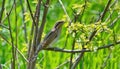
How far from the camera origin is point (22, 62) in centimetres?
360

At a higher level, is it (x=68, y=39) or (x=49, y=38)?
(x=49, y=38)

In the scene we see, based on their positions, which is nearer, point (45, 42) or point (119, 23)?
point (45, 42)

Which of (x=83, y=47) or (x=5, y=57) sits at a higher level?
(x=83, y=47)

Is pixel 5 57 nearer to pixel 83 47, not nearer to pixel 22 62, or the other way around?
pixel 22 62

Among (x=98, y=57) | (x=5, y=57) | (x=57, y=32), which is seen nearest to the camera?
(x=57, y=32)

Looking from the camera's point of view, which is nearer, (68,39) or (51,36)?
(51,36)

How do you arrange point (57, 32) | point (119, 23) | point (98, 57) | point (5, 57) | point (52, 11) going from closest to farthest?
point (57, 32) < point (98, 57) < point (5, 57) < point (119, 23) < point (52, 11)

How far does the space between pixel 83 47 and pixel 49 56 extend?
1147mm

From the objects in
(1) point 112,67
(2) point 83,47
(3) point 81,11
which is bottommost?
(1) point 112,67

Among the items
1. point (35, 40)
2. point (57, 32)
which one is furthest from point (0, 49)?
point (35, 40)

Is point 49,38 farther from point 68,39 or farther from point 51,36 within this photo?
point 68,39

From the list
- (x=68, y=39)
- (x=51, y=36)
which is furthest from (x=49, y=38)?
(x=68, y=39)

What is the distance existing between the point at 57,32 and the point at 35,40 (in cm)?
34

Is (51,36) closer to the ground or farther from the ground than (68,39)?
farther from the ground
